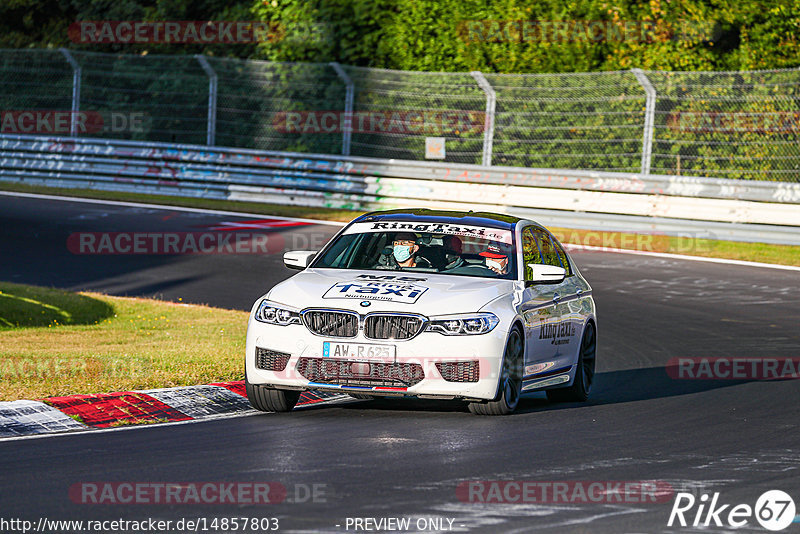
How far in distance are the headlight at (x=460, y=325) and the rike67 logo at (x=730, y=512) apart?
265 centimetres

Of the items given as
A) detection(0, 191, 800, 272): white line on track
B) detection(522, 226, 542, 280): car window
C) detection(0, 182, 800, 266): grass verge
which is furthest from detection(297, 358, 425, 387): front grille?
detection(0, 182, 800, 266): grass verge

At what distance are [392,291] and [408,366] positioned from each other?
2.01 feet

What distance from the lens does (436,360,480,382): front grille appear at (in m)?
9.66

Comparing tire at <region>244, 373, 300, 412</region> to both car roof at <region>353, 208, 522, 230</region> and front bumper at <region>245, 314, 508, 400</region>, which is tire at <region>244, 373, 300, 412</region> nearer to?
front bumper at <region>245, 314, 508, 400</region>

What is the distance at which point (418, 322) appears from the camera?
9695mm

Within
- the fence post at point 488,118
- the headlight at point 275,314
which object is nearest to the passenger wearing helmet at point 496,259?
the headlight at point 275,314

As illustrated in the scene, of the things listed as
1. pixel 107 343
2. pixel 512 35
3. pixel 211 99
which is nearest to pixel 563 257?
pixel 107 343

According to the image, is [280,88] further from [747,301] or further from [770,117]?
[747,301]

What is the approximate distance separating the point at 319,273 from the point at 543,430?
7.24 ft

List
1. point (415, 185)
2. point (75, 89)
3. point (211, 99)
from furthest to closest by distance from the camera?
1. point (75, 89)
2. point (211, 99)
3. point (415, 185)

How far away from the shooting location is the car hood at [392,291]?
977cm

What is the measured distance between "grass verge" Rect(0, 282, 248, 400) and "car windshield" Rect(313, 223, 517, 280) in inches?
53.8

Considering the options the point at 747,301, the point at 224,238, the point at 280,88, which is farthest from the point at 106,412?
the point at 280,88

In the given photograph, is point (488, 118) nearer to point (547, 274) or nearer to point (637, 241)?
point (637, 241)
